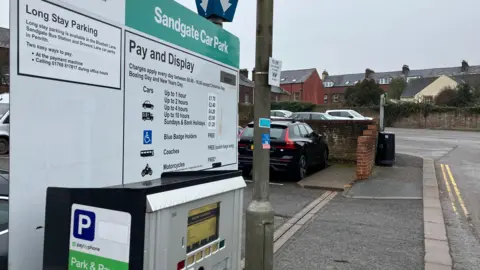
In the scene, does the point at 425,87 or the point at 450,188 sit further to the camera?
the point at 425,87

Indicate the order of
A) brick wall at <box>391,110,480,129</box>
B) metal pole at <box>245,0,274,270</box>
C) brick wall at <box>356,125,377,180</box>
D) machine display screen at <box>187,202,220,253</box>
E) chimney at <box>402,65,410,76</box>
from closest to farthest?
machine display screen at <box>187,202,220,253</box> → metal pole at <box>245,0,274,270</box> → brick wall at <box>356,125,377,180</box> → brick wall at <box>391,110,480,129</box> → chimney at <box>402,65,410,76</box>

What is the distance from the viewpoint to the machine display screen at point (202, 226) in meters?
2.26

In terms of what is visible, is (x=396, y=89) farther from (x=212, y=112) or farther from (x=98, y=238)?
(x=98, y=238)

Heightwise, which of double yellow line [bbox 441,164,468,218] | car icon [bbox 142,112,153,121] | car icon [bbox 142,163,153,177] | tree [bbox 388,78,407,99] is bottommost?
double yellow line [bbox 441,164,468,218]

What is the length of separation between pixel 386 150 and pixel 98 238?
41.4 ft

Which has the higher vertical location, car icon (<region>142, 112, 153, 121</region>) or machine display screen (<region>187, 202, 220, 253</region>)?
car icon (<region>142, 112, 153, 121</region>)

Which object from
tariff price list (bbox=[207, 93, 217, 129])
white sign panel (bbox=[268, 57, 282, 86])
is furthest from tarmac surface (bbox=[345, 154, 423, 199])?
tariff price list (bbox=[207, 93, 217, 129])

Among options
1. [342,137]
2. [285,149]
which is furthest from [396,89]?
[285,149]

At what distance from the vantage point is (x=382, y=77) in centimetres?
9181

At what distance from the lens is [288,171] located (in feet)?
35.9

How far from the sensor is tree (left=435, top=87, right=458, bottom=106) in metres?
56.8

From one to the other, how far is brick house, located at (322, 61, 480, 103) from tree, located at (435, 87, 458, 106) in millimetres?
28598

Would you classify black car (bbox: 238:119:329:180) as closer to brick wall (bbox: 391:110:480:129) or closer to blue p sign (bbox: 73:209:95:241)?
blue p sign (bbox: 73:209:95:241)

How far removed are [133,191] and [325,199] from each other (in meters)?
7.48
